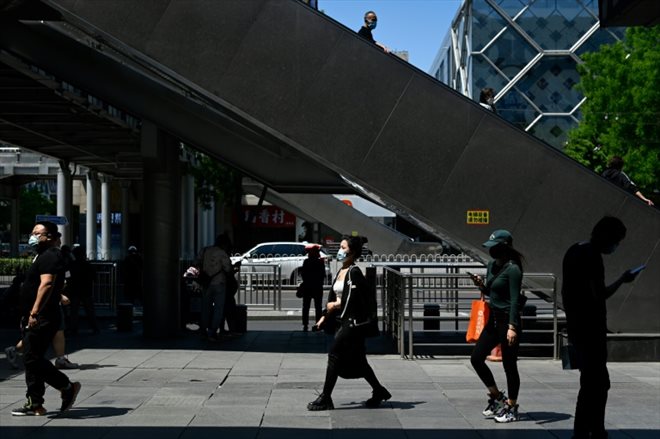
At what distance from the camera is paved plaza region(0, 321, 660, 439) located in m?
9.41

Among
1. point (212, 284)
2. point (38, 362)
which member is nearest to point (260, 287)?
point (212, 284)

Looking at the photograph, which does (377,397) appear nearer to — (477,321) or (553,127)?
(477,321)

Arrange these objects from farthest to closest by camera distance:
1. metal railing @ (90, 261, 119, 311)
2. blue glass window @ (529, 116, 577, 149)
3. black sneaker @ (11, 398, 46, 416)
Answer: blue glass window @ (529, 116, 577, 149)
metal railing @ (90, 261, 119, 311)
black sneaker @ (11, 398, 46, 416)

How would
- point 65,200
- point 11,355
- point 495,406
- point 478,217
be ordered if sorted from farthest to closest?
point 65,200 < point 478,217 < point 11,355 < point 495,406

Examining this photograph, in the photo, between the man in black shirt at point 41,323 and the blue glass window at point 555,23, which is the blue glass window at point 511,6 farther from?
the man in black shirt at point 41,323

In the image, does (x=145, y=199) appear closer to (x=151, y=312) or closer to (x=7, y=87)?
(x=151, y=312)

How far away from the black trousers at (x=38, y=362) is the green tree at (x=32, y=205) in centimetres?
8756

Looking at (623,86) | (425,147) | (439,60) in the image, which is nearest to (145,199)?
(425,147)

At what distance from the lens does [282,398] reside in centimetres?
1146

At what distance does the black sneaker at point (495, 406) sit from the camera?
391 inches

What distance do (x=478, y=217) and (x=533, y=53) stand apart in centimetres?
6166

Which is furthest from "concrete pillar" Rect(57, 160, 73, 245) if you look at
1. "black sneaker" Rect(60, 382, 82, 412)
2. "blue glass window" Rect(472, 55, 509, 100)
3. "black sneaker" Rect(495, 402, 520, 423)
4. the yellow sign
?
"black sneaker" Rect(495, 402, 520, 423)

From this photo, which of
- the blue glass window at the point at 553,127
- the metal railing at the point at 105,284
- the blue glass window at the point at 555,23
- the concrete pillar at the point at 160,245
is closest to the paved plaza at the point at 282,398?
the concrete pillar at the point at 160,245

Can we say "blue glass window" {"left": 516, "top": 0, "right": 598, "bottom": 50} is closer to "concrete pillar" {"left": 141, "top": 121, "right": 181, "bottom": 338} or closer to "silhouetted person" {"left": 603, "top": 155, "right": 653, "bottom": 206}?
"concrete pillar" {"left": 141, "top": 121, "right": 181, "bottom": 338}
